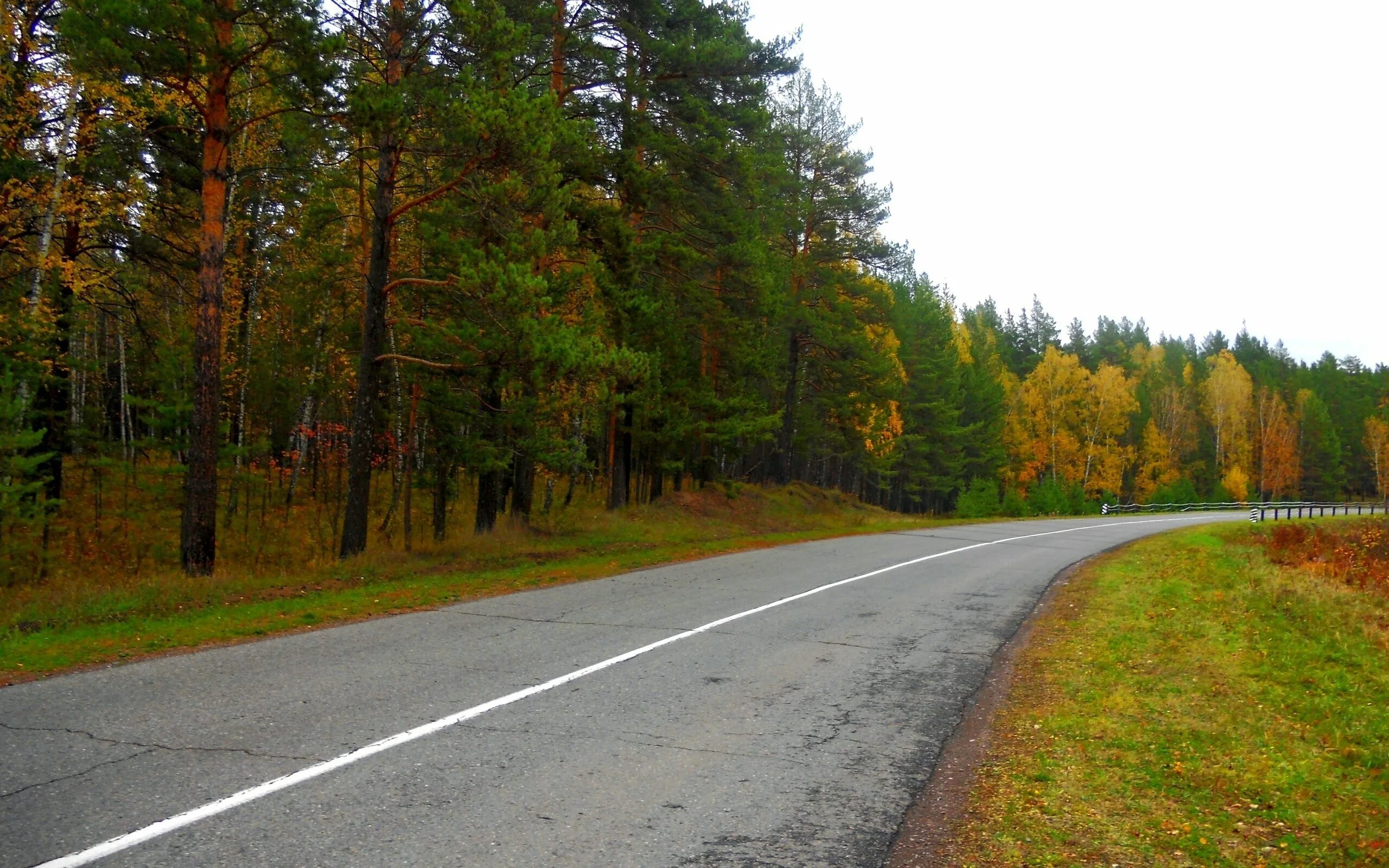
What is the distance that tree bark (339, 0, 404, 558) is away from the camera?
1526 centimetres

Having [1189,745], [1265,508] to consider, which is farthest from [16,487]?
[1265,508]

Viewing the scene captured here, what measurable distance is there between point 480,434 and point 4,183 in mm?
9749

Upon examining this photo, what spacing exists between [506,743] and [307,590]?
7.48 meters

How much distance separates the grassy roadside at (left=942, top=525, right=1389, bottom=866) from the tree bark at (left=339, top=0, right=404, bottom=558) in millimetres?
11746

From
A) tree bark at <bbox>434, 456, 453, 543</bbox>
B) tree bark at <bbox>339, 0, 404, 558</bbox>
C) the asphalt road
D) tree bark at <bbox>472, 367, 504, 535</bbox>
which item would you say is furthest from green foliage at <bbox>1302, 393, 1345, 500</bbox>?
tree bark at <bbox>339, 0, 404, 558</bbox>

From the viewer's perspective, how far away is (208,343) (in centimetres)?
1295

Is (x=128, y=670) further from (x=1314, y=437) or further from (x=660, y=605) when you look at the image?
(x=1314, y=437)

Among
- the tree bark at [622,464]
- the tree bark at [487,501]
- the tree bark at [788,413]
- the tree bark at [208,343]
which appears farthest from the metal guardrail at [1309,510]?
the tree bark at [208,343]

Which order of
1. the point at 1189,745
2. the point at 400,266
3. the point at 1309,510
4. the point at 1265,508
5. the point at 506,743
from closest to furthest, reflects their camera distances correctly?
the point at 506,743 → the point at 1189,745 → the point at 400,266 → the point at 1265,508 → the point at 1309,510

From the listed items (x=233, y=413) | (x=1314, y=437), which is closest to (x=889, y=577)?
(x=233, y=413)

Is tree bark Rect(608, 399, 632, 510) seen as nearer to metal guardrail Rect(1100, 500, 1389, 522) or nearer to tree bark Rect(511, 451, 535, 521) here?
tree bark Rect(511, 451, 535, 521)

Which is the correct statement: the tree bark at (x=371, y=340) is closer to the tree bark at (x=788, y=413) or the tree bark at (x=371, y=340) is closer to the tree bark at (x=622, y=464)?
the tree bark at (x=622, y=464)

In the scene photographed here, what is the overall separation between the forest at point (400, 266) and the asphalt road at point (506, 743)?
6.55m

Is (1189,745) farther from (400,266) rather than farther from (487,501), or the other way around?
(400,266)
